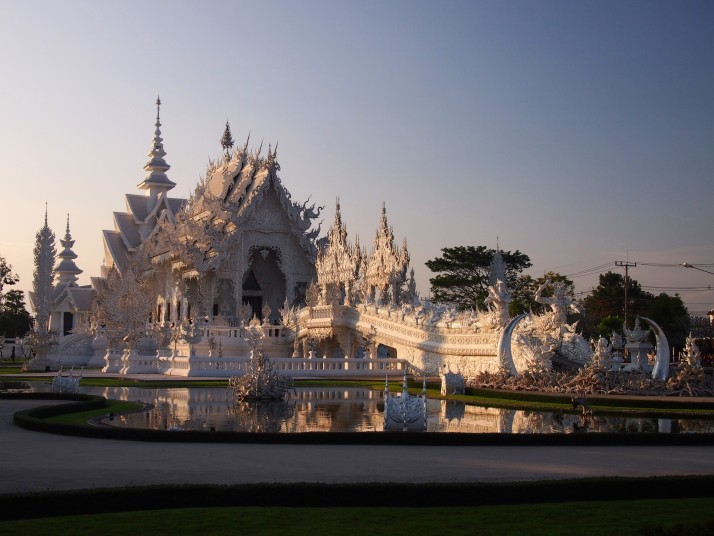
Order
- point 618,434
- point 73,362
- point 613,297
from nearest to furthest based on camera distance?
1. point 618,434
2. point 73,362
3. point 613,297

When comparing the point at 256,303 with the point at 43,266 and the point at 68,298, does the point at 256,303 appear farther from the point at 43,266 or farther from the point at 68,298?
the point at 68,298

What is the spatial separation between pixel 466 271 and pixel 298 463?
48.7 metres

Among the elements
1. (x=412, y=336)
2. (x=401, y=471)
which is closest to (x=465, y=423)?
(x=401, y=471)

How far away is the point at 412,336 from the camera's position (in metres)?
31.7

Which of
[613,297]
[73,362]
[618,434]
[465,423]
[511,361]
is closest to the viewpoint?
[618,434]

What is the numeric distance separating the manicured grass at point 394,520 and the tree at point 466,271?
4971 centimetres

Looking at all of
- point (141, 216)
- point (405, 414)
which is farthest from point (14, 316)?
point (405, 414)

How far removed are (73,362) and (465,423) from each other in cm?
3023

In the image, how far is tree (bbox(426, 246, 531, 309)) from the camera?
58.2m

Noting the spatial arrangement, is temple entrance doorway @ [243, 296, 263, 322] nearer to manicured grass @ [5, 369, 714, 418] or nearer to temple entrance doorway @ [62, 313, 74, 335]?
temple entrance doorway @ [62, 313, 74, 335]

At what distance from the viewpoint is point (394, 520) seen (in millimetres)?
7848

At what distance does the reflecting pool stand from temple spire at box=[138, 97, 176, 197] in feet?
135

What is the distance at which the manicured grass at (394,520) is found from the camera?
7418mm

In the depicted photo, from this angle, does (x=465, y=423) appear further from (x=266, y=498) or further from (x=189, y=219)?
(x=189, y=219)
